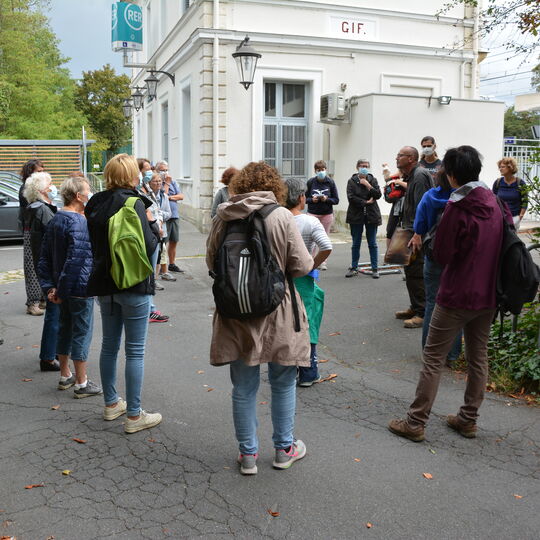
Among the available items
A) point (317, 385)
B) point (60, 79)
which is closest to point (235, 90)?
point (317, 385)

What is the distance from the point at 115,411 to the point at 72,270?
1.12 metres

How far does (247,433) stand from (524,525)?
1579 mm

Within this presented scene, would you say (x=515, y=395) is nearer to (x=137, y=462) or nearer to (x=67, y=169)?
(x=137, y=462)

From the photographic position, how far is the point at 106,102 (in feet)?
180

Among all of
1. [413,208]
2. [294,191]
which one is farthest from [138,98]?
[294,191]

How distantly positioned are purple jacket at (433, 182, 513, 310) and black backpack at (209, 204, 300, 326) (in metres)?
1.25

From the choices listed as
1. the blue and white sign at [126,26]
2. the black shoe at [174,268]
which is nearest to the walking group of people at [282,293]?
the black shoe at [174,268]

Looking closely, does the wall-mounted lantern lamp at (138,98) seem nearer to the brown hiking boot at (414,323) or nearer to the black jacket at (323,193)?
the black jacket at (323,193)

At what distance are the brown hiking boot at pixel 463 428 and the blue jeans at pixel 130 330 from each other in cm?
222

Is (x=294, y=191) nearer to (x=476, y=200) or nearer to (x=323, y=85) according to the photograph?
(x=476, y=200)

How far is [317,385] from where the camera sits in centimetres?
539

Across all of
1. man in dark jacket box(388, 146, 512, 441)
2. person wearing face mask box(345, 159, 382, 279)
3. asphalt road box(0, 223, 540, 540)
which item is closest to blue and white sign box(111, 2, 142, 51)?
person wearing face mask box(345, 159, 382, 279)

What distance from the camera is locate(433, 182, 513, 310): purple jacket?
3973mm

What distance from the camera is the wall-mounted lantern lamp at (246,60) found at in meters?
13.9
